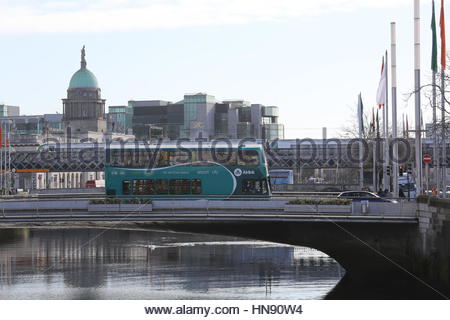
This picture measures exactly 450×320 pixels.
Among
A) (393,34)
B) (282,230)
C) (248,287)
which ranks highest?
(393,34)

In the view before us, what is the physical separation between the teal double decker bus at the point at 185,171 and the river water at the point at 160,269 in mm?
4837

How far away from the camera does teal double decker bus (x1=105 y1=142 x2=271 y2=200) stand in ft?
215

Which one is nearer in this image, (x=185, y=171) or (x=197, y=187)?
(x=197, y=187)

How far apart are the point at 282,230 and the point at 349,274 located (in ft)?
21.8


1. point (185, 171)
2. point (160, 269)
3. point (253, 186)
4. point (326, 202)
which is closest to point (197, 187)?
point (185, 171)

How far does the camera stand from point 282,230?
162 ft

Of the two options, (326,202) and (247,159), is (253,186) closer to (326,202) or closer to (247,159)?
(247,159)

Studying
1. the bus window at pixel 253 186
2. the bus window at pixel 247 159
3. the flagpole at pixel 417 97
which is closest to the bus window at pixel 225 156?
the bus window at pixel 247 159

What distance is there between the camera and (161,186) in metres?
66.4

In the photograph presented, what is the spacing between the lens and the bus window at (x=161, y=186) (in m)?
66.3

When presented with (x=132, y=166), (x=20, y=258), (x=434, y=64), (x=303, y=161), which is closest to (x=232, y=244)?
(x=132, y=166)

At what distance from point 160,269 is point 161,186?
10550 mm

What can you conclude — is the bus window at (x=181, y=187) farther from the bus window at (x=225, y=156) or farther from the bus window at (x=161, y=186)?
the bus window at (x=225, y=156)
